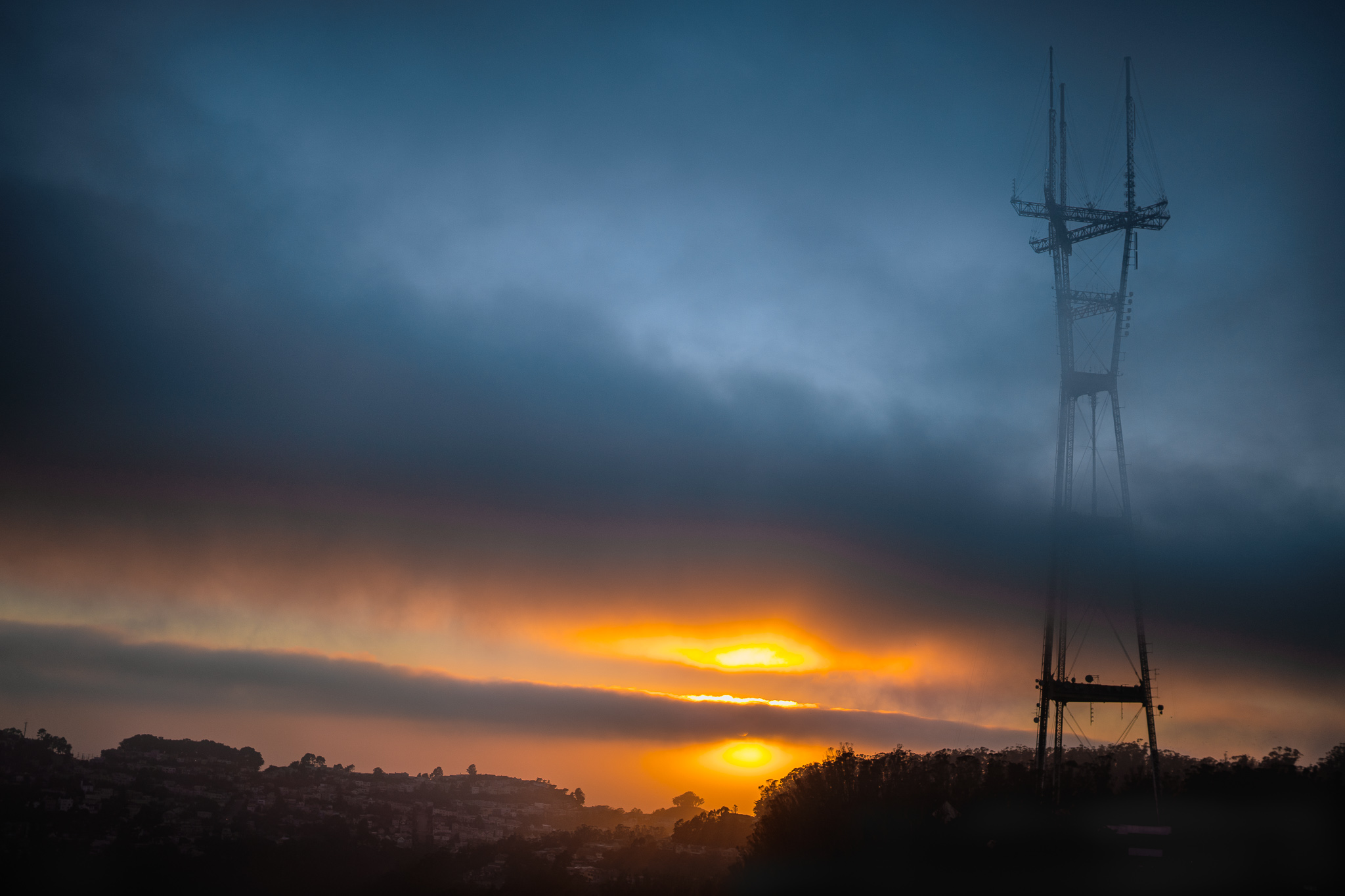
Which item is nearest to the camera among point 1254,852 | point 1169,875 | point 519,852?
point 1169,875

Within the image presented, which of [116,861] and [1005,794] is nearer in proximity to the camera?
[1005,794]

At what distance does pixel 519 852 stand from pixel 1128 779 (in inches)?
3867

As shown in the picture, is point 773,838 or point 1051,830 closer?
point 1051,830

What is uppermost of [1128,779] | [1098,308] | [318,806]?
[1098,308]

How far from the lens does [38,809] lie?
125250mm

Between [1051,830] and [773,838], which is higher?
[1051,830]

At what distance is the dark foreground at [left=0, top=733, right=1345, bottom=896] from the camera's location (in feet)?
174

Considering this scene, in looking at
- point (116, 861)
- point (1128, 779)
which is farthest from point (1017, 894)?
point (116, 861)

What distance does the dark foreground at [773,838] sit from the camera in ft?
174

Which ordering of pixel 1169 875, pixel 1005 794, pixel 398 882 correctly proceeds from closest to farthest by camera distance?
pixel 1169 875 < pixel 1005 794 < pixel 398 882

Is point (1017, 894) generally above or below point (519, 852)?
above

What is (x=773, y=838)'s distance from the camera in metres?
80.4

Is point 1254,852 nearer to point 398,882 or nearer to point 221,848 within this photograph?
point 398,882

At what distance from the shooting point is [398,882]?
122m
